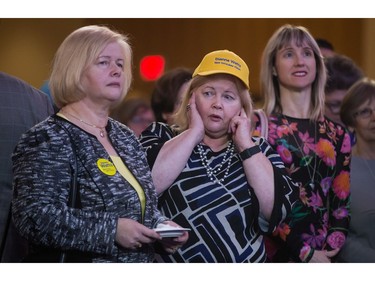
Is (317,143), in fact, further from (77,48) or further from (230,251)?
(77,48)

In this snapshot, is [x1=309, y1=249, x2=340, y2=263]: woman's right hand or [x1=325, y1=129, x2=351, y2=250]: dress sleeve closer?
[x1=309, y1=249, x2=340, y2=263]: woman's right hand

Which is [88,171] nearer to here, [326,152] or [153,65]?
[326,152]

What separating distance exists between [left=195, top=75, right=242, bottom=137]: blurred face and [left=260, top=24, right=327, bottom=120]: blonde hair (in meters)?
0.65

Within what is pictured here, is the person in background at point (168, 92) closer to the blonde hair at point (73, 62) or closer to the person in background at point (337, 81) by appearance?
the person in background at point (337, 81)

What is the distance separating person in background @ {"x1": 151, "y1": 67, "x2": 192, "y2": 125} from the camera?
4320 mm

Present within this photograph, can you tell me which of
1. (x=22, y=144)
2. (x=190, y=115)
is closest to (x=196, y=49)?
A: (x=190, y=115)

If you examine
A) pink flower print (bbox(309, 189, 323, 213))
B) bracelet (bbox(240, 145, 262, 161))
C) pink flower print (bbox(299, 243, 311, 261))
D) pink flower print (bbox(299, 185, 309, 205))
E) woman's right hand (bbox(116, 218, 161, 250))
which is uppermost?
bracelet (bbox(240, 145, 262, 161))

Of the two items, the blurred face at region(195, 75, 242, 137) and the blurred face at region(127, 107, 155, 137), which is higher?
the blurred face at region(195, 75, 242, 137)

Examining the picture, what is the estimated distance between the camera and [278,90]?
382 cm

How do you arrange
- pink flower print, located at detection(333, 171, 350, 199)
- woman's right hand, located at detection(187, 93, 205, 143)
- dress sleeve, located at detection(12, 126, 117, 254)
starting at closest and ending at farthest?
dress sleeve, located at detection(12, 126, 117, 254)
woman's right hand, located at detection(187, 93, 205, 143)
pink flower print, located at detection(333, 171, 350, 199)

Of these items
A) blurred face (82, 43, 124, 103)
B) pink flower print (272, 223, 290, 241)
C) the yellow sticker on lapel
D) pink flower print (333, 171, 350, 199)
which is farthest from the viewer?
pink flower print (333, 171, 350, 199)

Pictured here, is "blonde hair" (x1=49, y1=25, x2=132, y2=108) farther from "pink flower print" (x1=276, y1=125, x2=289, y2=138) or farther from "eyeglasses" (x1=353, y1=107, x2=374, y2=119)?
"eyeglasses" (x1=353, y1=107, x2=374, y2=119)

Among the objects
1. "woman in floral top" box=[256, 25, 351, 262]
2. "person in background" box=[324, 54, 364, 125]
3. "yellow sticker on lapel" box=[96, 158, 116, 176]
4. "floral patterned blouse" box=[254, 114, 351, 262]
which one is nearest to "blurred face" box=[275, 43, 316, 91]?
"woman in floral top" box=[256, 25, 351, 262]
